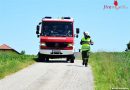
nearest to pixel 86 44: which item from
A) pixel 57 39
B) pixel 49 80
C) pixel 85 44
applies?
pixel 85 44

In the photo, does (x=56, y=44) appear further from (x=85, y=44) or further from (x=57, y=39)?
(x=85, y=44)

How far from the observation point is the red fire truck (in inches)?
1236

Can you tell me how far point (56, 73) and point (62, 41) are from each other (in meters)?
9.85

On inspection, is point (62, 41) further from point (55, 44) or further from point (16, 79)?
point (16, 79)

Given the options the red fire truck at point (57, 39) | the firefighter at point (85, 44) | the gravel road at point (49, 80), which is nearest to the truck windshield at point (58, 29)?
the red fire truck at point (57, 39)

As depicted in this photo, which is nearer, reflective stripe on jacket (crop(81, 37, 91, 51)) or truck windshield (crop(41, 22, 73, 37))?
reflective stripe on jacket (crop(81, 37, 91, 51))

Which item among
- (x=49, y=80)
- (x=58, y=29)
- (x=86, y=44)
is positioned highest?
(x=58, y=29)

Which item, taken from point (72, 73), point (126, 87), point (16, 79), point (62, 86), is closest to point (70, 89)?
point (62, 86)

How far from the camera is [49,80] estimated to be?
18.8 meters

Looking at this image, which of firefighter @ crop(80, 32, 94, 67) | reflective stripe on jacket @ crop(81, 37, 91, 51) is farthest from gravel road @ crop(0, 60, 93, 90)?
reflective stripe on jacket @ crop(81, 37, 91, 51)

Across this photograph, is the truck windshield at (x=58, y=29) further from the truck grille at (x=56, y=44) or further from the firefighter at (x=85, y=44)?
the firefighter at (x=85, y=44)

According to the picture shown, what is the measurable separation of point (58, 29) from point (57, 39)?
64cm

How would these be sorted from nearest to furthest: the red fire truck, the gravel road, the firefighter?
the gravel road → the firefighter → the red fire truck

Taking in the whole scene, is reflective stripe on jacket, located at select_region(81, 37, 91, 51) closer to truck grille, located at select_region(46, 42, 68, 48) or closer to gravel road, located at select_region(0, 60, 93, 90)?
gravel road, located at select_region(0, 60, 93, 90)
